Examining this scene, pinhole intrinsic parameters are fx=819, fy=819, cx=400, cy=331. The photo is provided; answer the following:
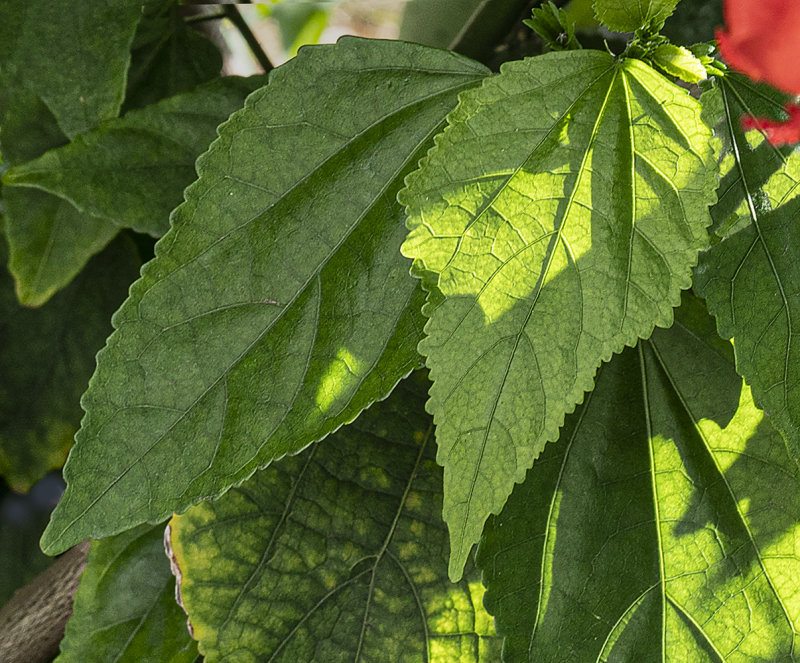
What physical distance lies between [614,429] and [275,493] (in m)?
0.19

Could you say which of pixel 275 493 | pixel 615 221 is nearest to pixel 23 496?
pixel 275 493

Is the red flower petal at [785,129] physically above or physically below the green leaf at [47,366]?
above

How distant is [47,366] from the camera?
0.67m

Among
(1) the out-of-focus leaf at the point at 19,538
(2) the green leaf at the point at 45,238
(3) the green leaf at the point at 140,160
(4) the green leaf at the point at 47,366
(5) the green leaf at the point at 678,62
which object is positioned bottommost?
(1) the out-of-focus leaf at the point at 19,538

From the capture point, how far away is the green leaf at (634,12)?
32cm

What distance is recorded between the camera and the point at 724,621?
15.7 inches

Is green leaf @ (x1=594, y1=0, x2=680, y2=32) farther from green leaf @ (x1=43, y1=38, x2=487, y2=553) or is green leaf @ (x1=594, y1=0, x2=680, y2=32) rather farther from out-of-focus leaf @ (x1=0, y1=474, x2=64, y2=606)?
out-of-focus leaf @ (x1=0, y1=474, x2=64, y2=606)

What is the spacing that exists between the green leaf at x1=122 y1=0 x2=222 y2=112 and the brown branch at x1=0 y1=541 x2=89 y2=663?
0.32 meters

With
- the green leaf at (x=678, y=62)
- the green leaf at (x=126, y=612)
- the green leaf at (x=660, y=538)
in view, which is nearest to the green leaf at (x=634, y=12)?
the green leaf at (x=678, y=62)

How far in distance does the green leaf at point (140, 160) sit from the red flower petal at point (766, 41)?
260mm

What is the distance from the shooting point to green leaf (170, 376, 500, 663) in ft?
1.49

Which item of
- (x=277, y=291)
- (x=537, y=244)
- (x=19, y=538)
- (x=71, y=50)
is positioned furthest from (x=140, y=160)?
(x=19, y=538)

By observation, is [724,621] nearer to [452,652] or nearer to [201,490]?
[452,652]

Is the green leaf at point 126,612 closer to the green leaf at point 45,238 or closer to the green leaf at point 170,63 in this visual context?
the green leaf at point 45,238
